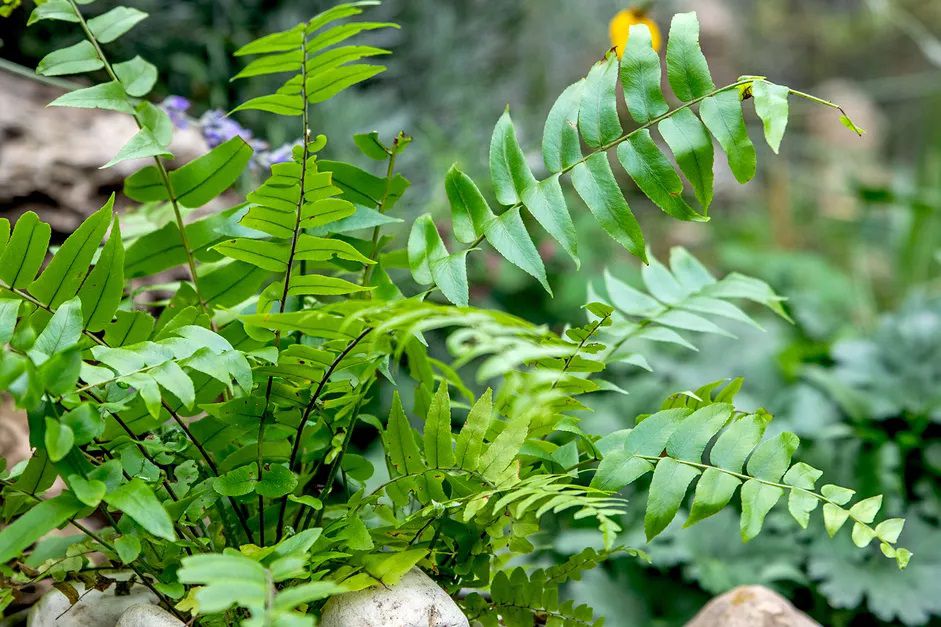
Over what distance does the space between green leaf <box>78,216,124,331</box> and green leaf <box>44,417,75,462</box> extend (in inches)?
5.6

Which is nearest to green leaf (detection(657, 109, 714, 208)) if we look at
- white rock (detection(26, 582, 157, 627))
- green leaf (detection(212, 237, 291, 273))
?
green leaf (detection(212, 237, 291, 273))

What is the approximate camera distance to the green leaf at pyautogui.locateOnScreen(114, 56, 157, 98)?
0.79m

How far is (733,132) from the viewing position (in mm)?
667

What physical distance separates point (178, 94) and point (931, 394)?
6.07 feet

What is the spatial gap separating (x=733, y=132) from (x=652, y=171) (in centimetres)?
7

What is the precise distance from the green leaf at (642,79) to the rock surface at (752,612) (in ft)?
1.85

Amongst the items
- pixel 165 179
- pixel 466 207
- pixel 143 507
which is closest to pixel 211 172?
pixel 165 179

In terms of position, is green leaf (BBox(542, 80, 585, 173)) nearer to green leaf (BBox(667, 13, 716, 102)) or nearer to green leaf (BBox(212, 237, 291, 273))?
green leaf (BBox(667, 13, 716, 102))

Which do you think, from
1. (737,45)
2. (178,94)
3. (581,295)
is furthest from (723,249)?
(178,94)

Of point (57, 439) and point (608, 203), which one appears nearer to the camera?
point (57, 439)

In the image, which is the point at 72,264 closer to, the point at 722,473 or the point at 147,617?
the point at 147,617

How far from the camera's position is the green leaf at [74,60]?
0.76 metres

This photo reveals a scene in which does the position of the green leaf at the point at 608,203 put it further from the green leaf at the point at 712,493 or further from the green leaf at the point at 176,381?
the green leaf at the point at 176,381

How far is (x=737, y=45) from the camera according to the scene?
4508 mm
